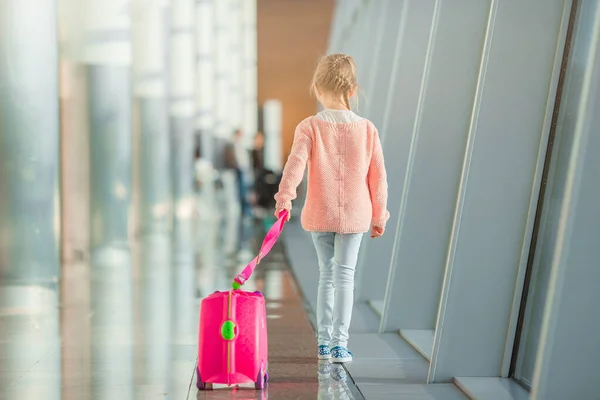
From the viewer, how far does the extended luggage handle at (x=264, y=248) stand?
4.12 meters

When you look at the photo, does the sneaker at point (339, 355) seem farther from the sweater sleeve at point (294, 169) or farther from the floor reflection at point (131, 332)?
the sweater sleeve at point (294, 169)

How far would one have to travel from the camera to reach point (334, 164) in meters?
4.74

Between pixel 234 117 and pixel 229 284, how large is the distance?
26.3 m

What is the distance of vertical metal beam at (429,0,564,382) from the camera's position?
418cm

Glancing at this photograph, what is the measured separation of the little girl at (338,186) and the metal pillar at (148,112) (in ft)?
→ 33.3

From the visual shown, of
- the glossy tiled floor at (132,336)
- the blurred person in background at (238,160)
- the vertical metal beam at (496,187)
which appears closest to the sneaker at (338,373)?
the glossy tiled floor at (132,336)

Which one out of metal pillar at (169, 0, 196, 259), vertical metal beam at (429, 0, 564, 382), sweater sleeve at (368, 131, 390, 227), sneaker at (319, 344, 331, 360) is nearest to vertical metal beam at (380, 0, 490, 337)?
sweater sleeve at (368, 131, 390, 227)

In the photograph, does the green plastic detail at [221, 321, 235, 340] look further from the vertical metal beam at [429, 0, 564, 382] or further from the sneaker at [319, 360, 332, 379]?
the vertical metal beam at [429, 0, 564, 382]

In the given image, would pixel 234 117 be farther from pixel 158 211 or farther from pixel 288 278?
pixel 288 278

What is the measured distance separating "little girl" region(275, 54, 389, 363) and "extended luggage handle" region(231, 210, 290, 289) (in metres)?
0.34

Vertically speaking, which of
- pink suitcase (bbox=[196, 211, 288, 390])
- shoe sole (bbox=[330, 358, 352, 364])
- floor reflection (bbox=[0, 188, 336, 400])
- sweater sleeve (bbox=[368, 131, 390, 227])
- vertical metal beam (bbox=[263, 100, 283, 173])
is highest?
sweater sleeve (bbox=[368, 131, 390, 227])

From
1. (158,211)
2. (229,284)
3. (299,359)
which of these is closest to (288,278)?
(229,284)

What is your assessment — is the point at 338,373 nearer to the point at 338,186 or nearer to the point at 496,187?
the point at 338,186

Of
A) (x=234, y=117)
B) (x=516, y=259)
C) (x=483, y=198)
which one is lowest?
(x=234, y=117)
